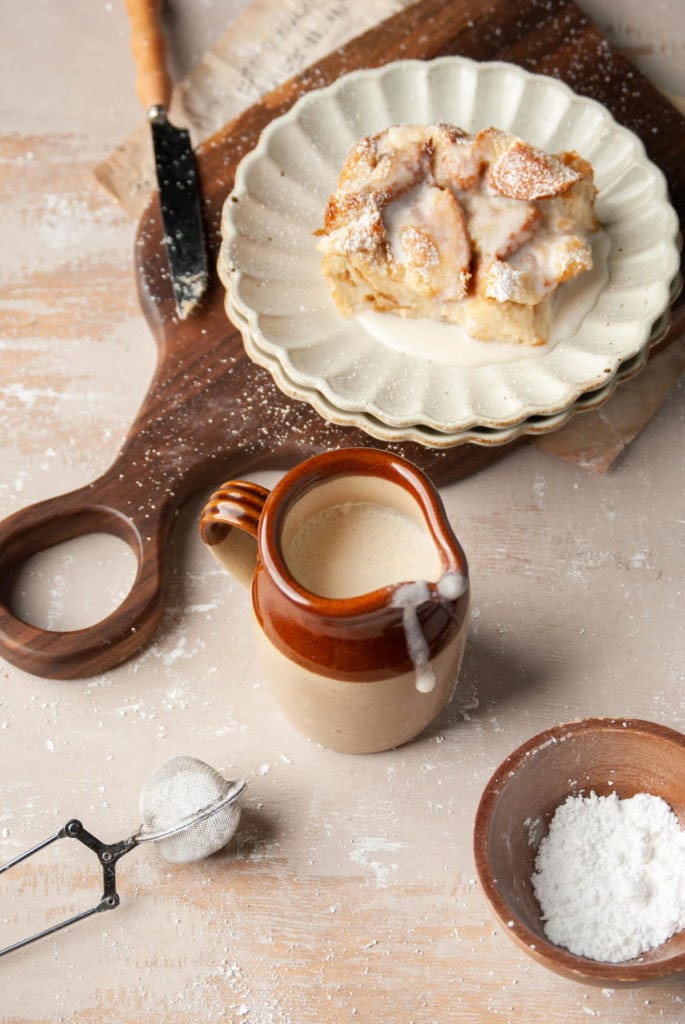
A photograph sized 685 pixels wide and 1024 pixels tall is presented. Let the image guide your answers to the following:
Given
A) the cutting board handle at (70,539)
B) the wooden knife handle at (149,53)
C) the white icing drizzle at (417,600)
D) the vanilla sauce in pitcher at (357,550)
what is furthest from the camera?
the wooden knife handle at (149,53)

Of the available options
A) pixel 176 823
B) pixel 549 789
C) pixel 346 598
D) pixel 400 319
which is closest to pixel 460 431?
pixel 400 319

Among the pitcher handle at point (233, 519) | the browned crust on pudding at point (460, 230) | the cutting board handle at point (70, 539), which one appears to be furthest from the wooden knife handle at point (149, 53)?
the pitcher handle at point (233, 519)

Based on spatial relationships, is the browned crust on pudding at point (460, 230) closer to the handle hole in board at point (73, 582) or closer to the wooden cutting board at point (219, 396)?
the wooden cutting board at point (219, 396)

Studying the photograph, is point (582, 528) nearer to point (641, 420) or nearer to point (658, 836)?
point (641, 420)

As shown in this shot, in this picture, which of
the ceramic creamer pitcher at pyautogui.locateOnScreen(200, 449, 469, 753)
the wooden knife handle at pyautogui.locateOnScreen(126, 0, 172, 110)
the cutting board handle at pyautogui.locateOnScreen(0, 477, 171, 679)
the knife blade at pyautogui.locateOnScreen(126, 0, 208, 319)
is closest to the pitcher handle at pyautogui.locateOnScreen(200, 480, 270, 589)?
the ceramic creamer pitcher at pyautogui.locateOnScreen(200, 449, 469, 753)

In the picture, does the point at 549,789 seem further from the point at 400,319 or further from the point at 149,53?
the point at 149,53

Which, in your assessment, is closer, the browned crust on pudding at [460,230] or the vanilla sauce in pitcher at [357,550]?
the vanilla sauce in pitcher at [357,550]
